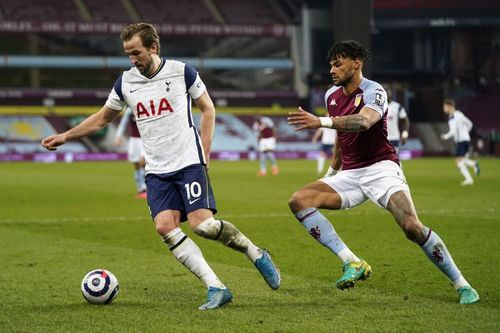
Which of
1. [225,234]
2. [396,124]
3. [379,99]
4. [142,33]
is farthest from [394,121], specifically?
[142,33]

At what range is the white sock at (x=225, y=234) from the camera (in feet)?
25.6

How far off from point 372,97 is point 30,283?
3876mm

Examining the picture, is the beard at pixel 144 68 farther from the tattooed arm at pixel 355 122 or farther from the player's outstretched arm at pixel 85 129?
the tattooed arm at pixel 355 122

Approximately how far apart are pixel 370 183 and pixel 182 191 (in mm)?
1682

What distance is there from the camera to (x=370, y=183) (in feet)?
27.2

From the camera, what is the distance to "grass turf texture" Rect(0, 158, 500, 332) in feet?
23.4

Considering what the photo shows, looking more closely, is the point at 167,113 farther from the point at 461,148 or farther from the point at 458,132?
the point at 458,132

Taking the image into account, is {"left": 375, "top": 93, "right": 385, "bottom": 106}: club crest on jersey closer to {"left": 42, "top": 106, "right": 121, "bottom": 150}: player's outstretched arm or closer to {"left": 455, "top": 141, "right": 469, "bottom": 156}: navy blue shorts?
{"left": 42, "top": 106, "right": 121, "bottom": 150}: player's outstretched arm

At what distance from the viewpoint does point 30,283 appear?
9.24m

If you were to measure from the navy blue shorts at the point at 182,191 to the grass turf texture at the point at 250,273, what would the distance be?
2.75 feet

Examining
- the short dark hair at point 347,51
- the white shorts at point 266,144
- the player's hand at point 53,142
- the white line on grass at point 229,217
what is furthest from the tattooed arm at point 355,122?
the white shorts at point 266,144

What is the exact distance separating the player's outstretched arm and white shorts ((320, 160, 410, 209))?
2047mm

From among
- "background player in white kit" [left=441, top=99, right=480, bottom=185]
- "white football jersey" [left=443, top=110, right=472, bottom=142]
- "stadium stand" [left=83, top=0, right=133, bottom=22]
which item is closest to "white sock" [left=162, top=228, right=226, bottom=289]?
"background player in white kit" [left=441, top=99, right=480, bottom=185]

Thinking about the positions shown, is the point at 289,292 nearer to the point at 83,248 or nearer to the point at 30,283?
the point at 30,283
